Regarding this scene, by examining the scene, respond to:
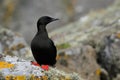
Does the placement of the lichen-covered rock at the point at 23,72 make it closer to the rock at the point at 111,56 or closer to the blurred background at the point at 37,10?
the rock at the point at 111,56

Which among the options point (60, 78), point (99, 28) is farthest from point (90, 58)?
point (60, 78)

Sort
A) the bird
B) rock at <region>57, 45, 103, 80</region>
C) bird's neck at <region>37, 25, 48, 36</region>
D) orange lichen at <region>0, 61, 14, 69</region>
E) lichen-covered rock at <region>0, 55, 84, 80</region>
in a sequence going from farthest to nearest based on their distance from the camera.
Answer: rock at <region>57, 45, 103, 80</region>, bird's neck at <region>37, 25, 48, 36</region>, the bird, orange lichen at <region>0, 61, 14, 69</region>, lichen-covered rock at <region>0, 55, 84, 80</region>

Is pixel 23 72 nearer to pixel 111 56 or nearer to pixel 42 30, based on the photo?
pixel 42 30

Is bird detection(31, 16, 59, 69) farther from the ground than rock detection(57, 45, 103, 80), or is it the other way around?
rock detection(57, 45, 103, 80)

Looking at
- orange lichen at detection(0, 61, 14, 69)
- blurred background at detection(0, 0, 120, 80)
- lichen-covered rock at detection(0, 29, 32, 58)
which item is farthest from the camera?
lichen-covered rock at detection(0, 29, 32, 58)

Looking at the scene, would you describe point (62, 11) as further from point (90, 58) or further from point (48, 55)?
point (48, 55)

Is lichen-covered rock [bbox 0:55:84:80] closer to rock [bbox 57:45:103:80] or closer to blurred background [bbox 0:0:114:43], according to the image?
rock [bbox 57:45:103:80]

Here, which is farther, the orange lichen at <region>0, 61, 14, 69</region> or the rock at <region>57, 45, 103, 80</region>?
the rock at <region>57, 45, 103, 80</region>

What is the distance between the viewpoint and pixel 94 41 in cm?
2147

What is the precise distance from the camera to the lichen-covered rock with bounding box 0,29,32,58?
1981 cm

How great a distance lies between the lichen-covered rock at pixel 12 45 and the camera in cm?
1981

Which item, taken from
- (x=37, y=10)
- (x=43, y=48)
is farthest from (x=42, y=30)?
(x=37, y=10)

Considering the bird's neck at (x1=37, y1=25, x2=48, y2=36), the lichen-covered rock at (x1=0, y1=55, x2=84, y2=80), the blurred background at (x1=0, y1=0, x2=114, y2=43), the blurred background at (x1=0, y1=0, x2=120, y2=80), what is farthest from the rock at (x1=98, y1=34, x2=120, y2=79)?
the blurred background at (x1=0, y1=0, x2=114, y2=43)

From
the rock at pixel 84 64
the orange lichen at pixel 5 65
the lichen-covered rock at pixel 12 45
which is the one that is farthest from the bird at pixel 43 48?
the lichen-covered rock at pixel 12 45
